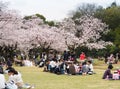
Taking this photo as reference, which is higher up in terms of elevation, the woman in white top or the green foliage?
the green foliage

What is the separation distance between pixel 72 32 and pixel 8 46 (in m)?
14.1

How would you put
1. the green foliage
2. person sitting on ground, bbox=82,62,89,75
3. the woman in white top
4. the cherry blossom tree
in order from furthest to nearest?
the green foliage, the cherry blossom tree, person sitting on ground, bbox=82,62,89,75, the woman in white top

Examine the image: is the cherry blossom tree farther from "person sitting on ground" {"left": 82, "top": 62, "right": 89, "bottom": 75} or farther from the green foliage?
"person sitting on ground" {"left": 82, "top": 62, "right": 89, "bottom": 75}

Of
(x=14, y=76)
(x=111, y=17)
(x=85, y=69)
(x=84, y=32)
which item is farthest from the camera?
(x=111, y=17)

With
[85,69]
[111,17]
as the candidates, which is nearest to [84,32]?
[111,17]

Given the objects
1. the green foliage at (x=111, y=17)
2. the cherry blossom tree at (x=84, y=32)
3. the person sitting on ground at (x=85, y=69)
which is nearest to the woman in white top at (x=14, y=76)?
the person sitting on ground at (x=85, y=69)

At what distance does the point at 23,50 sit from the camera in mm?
53688

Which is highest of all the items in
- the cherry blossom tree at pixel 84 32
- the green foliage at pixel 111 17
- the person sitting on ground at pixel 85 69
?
the green foliage at pixel 111 17

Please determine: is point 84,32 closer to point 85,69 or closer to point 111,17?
point 111,17

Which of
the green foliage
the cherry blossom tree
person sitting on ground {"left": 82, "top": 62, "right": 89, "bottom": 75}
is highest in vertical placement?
the green foliage

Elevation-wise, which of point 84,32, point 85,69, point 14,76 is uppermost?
point 84,32

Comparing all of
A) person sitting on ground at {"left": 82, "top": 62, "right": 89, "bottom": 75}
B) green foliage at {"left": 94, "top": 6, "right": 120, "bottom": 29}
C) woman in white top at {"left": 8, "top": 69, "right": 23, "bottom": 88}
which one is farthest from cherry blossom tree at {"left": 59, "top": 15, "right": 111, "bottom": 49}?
woman in white top at {"left": 8, "top": 69, "right": 23, "bottom": 88}

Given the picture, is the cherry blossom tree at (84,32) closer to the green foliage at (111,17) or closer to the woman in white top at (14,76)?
the green foliage at (111,17)

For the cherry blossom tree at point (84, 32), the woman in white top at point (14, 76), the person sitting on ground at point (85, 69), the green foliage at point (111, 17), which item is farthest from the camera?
the green foliage at point (111, 17)
